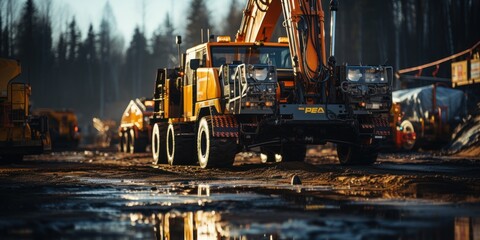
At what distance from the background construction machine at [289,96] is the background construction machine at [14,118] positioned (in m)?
6.66

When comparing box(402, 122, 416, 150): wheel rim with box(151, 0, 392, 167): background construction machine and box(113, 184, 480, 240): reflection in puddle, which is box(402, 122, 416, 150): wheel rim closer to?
box(151, 0, 392, 167): background construction machine

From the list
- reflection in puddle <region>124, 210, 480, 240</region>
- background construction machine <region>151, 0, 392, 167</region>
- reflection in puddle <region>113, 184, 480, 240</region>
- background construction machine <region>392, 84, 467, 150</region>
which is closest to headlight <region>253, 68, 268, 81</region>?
background construction machine <region>151, 0, 392, 167</region>

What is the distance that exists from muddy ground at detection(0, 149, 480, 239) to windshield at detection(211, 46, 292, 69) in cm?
501

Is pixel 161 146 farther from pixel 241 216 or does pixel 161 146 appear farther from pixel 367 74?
pixel 241 216

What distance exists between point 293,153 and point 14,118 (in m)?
8.37

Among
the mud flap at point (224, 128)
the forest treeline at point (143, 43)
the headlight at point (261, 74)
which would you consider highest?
the forest treeline at point (143, 43)

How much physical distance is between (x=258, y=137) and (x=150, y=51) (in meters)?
111

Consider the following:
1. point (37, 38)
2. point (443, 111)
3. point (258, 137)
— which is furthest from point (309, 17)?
point (37, 38)

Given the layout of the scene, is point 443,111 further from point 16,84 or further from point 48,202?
point 48,202

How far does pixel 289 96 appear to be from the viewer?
68.9ft

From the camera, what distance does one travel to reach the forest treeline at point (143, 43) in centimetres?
7656


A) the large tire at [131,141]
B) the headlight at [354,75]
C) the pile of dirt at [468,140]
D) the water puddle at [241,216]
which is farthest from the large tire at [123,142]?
the water puddle at [241,216]

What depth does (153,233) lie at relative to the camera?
28.9 ft

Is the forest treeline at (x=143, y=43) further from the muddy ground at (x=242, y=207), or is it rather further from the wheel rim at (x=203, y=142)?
the muddy ground at (x=242, y=207)
